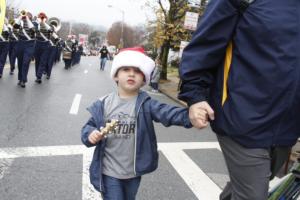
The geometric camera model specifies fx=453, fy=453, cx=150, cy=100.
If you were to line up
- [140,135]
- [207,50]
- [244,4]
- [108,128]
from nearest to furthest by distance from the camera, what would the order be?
[244,4] < [207,50] < [108,128] < [140,135]

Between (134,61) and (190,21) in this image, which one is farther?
(190,21)

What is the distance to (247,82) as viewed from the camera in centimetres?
231

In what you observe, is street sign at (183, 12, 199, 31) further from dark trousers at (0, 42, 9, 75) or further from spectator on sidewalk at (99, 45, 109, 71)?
spectator on sidewalk at (99, 45, 109, 71)

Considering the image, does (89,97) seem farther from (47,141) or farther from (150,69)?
(150,69)

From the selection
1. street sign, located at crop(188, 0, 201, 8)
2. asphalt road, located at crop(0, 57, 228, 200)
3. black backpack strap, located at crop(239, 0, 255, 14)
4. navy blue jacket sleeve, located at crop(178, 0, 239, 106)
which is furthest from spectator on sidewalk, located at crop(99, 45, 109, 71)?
black backpack strap, located at crop(239, 0, 255, 14)

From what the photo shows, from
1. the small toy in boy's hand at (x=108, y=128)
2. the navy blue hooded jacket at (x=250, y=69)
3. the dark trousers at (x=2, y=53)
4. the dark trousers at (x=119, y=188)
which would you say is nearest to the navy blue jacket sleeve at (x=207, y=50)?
the navy blue hooded jacket at (x=250, y=69)

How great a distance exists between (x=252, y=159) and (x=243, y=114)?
0.80 ft

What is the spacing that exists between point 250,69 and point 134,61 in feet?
3.46

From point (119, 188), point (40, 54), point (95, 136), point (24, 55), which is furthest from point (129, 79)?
point (40, 54)

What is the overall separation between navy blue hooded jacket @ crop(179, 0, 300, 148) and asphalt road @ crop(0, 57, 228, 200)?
8.18 feet

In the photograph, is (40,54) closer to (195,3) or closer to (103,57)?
(195,3)

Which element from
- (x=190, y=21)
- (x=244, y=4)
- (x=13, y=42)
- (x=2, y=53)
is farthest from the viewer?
(x=190, y=21)

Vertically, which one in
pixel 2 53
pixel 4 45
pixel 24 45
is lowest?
pixel 2 53

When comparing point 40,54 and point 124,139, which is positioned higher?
point 124,139
